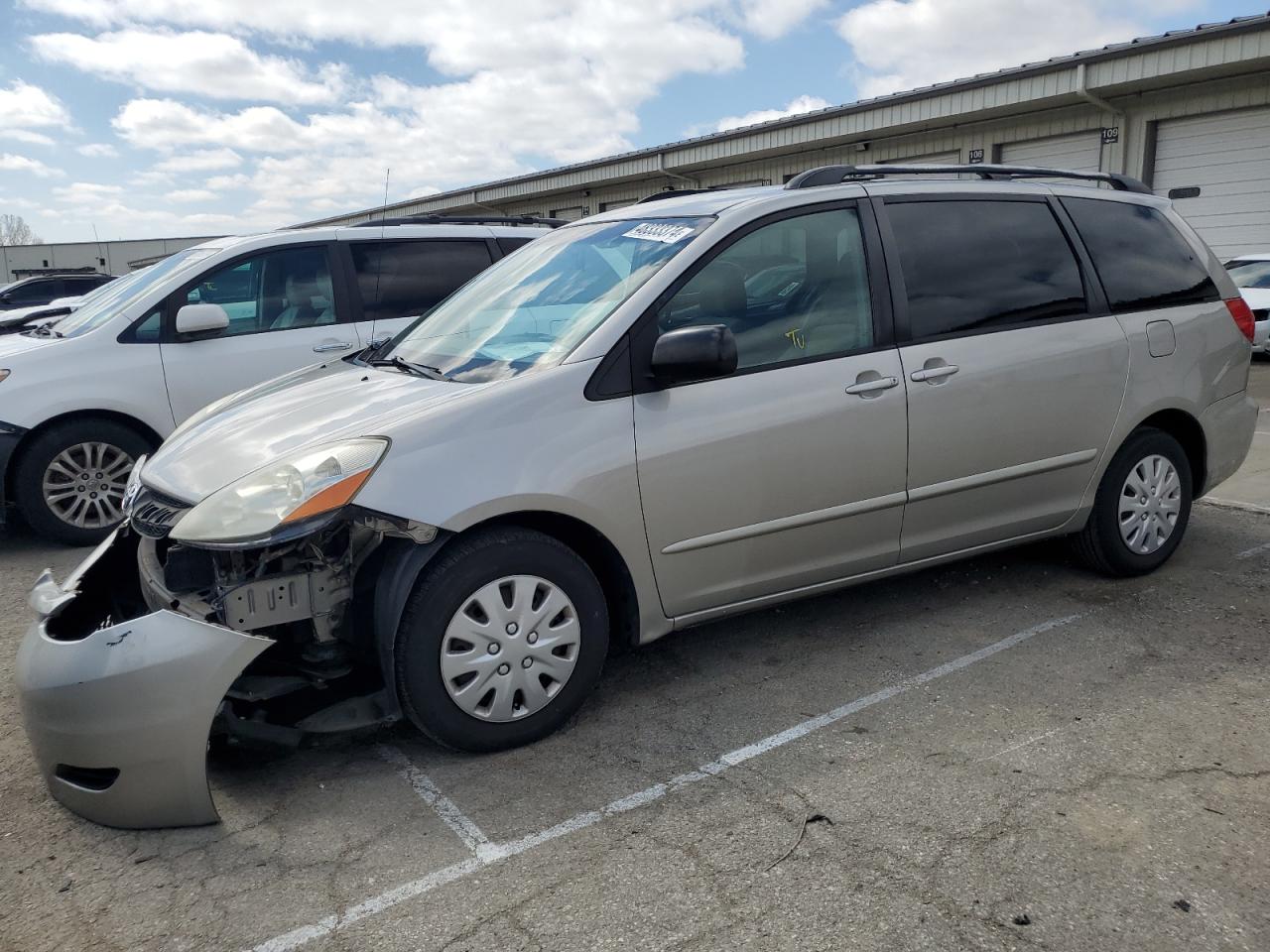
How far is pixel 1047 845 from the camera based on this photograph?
2.66 m

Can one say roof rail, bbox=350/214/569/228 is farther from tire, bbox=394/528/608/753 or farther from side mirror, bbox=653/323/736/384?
tire, bbox=394/528/608/753

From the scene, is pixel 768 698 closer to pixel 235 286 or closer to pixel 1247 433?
pixel 1247 433

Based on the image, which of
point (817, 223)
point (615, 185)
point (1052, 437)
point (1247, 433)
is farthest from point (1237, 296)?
point (615, 185)

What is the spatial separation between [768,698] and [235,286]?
15.2 ft

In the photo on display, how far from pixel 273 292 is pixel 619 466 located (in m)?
4.13

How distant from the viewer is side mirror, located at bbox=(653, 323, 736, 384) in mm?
3256

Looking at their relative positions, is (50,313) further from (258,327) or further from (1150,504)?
(1150,504)

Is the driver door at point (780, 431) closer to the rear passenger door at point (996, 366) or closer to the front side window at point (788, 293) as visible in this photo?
the front side window at point (788, 293)

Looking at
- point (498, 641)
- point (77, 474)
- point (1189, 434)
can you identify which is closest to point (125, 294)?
point (77, 474)

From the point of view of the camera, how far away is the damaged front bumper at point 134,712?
8.97 feet

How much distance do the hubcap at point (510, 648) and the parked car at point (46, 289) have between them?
19223mm

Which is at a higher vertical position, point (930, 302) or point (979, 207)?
point (979, 207)

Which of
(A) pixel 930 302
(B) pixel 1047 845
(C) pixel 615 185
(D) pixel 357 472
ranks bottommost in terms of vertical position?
(B) pixel 1047 845

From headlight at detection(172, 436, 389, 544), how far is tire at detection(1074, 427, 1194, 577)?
3252 millimetres
